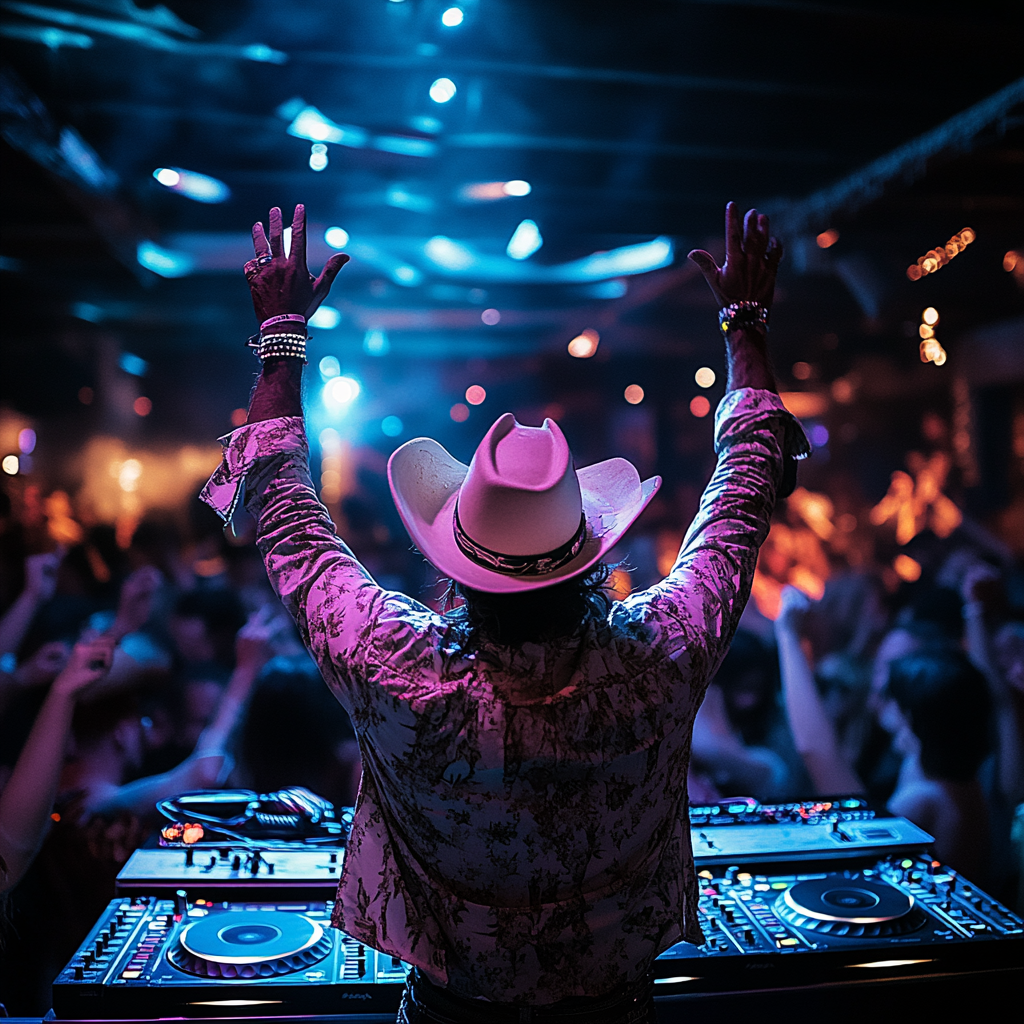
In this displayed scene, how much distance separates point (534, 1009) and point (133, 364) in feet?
36.9

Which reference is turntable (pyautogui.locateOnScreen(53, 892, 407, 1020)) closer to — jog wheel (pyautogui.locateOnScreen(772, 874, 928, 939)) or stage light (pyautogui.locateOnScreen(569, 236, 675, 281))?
jog wheel (pyautogui.locateOnScreen(772, 874, 928, 939))

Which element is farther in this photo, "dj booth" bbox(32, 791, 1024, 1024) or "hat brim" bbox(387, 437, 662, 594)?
"dj booth" bbox(32, 791, 1024, 1024)

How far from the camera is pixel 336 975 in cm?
141

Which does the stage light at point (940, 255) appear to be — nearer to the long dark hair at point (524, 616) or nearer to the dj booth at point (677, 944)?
the dj booth at point (677, 944)

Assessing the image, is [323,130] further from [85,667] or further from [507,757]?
[507,757]

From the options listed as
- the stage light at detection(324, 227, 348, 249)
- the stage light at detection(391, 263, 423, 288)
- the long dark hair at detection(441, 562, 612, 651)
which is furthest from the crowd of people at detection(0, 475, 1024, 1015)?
the stage light at detection(391, 263, 423, 288)

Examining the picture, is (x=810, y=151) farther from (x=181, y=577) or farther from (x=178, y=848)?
(x=181, y=577)

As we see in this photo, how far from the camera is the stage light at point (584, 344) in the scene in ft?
32.1

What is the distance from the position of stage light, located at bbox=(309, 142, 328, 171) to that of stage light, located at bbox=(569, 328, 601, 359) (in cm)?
549

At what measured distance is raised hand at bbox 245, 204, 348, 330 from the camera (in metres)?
1.25

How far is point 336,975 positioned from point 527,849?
586 millimetres

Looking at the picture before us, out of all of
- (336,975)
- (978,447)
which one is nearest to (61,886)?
(336,975)

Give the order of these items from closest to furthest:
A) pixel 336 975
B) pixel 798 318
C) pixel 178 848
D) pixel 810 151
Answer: pixel 336 975
pixel 178 848
pixel 810 151
pixel 798 318

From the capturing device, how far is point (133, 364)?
1080 centimetres
